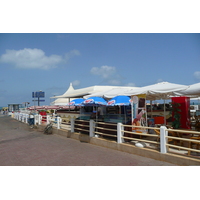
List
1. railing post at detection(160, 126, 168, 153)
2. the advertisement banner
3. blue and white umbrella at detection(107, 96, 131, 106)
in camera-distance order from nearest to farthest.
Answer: railing post at detection(160, 126, 168, 153) < the advertisement banner < blue and white umbrella at detection(107, 96, 131, 106)

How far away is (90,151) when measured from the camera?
25.3ft

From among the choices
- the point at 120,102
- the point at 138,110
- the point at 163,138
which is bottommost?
the point at 163,138

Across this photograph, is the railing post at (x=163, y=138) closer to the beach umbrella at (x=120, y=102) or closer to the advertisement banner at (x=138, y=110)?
the advertisement banner at (x=138, y=110)

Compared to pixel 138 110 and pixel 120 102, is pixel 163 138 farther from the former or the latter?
pixel 120 102

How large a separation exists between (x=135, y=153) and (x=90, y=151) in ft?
5.81

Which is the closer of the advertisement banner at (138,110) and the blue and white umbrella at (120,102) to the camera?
the advertisement banner at (138,110)

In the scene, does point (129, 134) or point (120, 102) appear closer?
point (129, 134)

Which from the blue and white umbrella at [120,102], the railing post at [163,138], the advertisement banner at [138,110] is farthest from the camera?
the blue and white umbrella at [120,102]

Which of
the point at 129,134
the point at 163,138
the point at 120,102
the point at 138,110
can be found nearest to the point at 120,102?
the point at 120,102

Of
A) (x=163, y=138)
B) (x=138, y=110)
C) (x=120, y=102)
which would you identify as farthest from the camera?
(x=120, y=102)

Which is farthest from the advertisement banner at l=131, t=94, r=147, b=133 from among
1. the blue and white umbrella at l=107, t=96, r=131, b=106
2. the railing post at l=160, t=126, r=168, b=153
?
the railing post at l=160, t=126, r=168, b=153

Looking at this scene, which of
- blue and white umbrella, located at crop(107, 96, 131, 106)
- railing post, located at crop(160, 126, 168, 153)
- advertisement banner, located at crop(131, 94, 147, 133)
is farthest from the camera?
blue and white umbrella, located at crop(107, 96, 131, 106)

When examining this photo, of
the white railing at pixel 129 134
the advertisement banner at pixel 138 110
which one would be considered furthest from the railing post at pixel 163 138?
the advertisement banner at pixel 138 110

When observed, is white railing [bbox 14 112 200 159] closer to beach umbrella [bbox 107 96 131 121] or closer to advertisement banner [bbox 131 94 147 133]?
advertisement banner [bbox 131 94 147 133]
